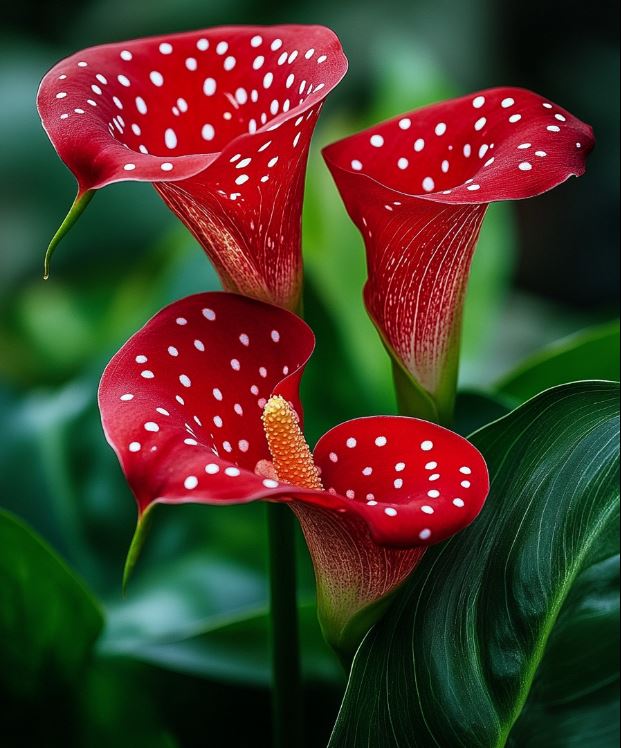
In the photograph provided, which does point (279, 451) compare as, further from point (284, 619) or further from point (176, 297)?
point (176, 297)

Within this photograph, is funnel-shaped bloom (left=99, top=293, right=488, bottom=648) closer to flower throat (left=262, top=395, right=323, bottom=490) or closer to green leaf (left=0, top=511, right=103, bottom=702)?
flower throat (left=262, top=395, right=323, bottom=490)

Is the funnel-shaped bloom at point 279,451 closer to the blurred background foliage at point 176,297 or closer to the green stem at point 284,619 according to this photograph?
the green stem at point 284,619

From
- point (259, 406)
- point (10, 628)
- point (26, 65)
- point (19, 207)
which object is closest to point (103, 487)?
point (10, 628)

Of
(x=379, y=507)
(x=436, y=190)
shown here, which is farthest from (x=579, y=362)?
(x=379, y=507)

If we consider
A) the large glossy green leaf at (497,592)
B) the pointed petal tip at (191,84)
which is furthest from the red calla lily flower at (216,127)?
the large glossy green leaf at (497,592)

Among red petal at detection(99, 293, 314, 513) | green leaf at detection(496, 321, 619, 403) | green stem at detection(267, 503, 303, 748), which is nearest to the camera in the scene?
Answer: red petal at detection(99, 293, 314, 513)

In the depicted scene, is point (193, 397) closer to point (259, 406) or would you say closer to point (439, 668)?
point (259, 406)

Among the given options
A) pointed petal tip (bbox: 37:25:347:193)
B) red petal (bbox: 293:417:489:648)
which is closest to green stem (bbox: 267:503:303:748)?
red petal (bbox: 293:417:489:648)
